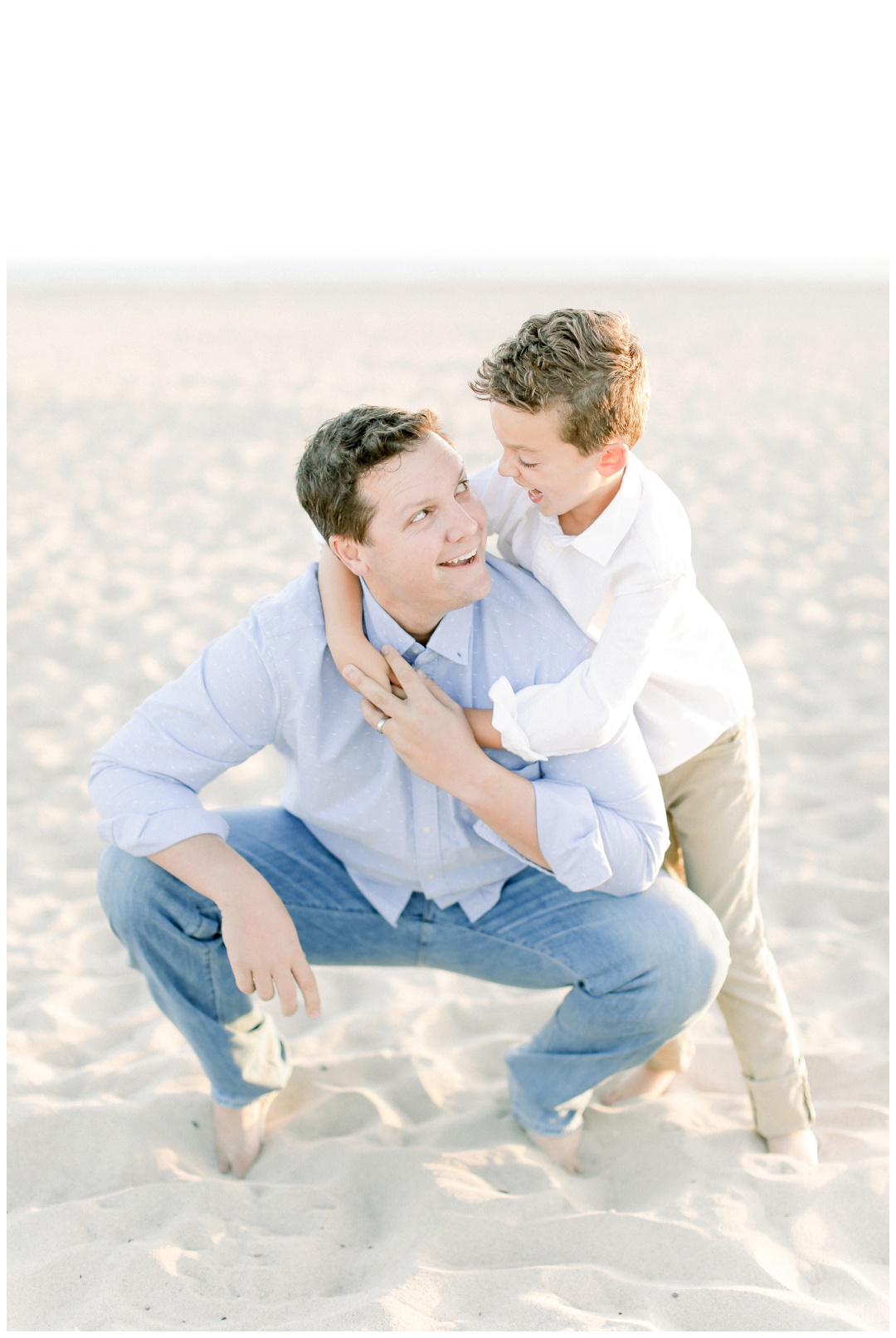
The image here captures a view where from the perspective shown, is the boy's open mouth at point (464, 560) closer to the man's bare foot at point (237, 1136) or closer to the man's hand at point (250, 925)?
the man's hand at point (250, 925)

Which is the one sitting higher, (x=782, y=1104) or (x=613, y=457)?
(x=613, y=457)

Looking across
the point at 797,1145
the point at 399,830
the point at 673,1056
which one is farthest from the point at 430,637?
the point at 797,1145

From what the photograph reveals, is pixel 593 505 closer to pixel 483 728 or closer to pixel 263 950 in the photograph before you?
Answer: pixel 483 728

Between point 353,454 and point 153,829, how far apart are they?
2.79ft

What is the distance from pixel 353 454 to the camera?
2.29m

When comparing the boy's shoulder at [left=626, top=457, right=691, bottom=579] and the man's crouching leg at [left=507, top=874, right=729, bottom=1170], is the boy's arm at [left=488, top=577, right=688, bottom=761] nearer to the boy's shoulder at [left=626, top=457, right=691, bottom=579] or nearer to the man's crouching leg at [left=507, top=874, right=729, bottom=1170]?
the boy's shoulder at [left=626, top=457, right=691, bottom=579]

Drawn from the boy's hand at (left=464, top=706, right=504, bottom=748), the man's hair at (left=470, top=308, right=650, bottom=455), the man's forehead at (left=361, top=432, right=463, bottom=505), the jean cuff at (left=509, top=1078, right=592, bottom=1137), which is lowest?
the jean cuff at (left=509, top=1078, right=592, bottom=1137)

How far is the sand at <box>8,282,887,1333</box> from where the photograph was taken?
2111 millimetres

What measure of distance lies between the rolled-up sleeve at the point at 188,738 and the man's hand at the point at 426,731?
22 centimetres

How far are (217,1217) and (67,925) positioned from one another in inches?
51.4

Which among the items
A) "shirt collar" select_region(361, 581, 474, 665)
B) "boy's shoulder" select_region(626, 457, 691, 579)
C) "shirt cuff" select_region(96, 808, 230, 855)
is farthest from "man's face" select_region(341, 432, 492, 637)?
"shirt cuff" select_region(96, 808, 230, 855)

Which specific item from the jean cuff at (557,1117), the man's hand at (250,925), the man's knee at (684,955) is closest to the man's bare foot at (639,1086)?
the jean cuff at (557,1117)

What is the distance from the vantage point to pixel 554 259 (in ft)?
180

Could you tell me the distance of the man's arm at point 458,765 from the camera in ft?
7.42
